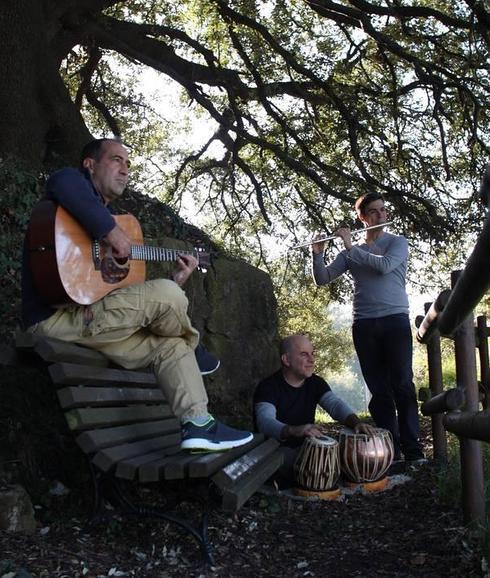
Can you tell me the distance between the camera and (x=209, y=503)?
300cm

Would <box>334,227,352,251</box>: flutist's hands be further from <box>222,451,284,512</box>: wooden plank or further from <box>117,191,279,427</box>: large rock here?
<box>222,451,284,512</box>: wooden plank

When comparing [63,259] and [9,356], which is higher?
[63,259]

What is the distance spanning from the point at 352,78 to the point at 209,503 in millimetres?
7434

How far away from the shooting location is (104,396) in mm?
3086

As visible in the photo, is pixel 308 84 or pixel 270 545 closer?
pixel 270 545

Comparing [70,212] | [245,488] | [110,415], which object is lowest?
[245,488]

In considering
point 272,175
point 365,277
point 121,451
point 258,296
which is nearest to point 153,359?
point 121,451

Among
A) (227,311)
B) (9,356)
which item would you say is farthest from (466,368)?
(227,311)

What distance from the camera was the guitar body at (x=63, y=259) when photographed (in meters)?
3.02

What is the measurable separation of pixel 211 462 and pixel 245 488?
0.19 metres

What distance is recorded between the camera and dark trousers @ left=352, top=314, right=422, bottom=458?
16.0 ft

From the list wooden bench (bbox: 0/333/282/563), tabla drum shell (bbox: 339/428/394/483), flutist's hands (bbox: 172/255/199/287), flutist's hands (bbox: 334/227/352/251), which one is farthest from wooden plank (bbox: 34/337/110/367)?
flutist's hands (bbox: 334/227/352/251)

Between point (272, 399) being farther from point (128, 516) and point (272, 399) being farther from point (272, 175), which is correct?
point (272, 175)

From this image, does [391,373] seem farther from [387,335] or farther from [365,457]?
[365,457]
